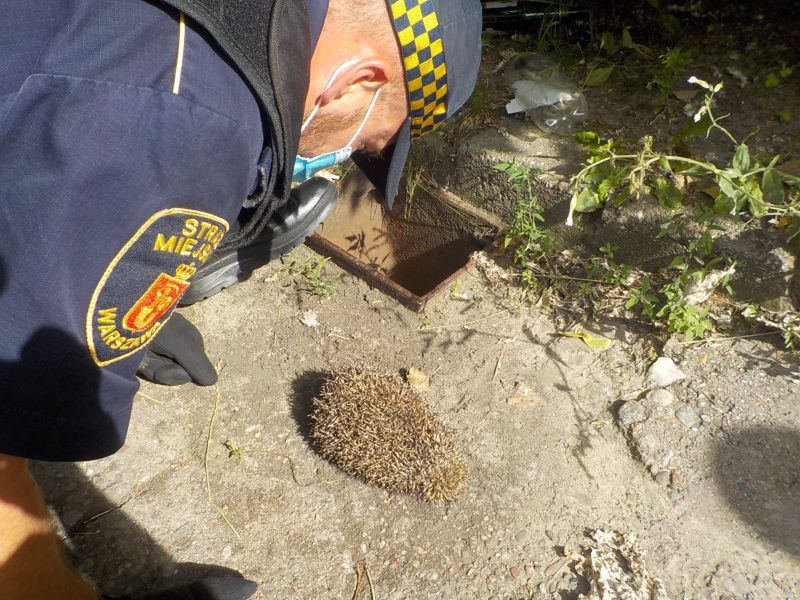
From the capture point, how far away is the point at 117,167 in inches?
49.5

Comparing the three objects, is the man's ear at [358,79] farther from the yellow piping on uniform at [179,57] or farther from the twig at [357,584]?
the twig at [357,584]

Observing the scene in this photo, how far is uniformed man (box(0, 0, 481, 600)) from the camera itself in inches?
48.3

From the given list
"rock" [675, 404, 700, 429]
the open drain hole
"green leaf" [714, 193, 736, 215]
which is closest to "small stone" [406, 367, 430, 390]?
the open drain hole

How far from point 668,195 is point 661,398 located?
3.53ft

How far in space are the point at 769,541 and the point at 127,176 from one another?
281 cm

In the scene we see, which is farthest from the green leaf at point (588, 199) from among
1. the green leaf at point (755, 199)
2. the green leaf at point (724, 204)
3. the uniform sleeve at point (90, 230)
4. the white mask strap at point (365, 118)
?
the uniform sleeve at point (90, 230)

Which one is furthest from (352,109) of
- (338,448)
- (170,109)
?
(338,448)

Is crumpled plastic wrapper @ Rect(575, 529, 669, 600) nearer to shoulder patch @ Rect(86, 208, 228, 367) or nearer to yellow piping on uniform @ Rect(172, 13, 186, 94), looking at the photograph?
shoulder patch @ Rect(86, 208, 228, 367)

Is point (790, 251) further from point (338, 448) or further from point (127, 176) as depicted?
point (127, 176)

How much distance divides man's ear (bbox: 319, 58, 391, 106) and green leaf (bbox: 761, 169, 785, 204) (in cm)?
200

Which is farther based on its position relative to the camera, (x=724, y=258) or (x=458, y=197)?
(x=458, y=197)

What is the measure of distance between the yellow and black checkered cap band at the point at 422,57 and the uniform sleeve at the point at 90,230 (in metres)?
0.70

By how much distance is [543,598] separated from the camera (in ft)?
8.01

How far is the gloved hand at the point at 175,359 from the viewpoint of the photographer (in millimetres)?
3035
